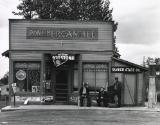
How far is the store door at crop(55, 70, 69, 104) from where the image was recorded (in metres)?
30.9

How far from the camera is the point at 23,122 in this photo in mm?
19516

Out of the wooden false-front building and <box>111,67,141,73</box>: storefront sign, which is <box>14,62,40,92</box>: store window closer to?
the wooden false-front building

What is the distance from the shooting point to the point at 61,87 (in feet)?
102

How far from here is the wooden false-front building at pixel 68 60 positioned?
3003 cm

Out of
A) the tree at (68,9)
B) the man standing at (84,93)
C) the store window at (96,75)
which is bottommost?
the man standing at (84,93)

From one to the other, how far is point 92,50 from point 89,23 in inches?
71.0

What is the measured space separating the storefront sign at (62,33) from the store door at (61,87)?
2.37 metres

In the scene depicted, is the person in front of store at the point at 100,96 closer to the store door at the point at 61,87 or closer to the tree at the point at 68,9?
the store door at the point at 61,87

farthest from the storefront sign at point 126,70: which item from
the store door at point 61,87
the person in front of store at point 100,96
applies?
the store door at point 61,87

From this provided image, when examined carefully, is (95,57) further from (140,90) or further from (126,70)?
(140,90)

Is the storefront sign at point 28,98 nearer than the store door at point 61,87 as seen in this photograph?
Yes

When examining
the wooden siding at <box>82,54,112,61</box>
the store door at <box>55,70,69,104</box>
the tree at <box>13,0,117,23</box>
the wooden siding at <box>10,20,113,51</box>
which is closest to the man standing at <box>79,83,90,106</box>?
the wooden siding at <box>82,54,112,61</box>

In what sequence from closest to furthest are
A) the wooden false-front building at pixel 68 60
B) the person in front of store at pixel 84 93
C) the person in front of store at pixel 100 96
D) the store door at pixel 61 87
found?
the person in front of store at pixel 84 93
the person in front of store at pixel 100 96
the wooden false-front building at pixel 68 60
the store door at pixel 61 87

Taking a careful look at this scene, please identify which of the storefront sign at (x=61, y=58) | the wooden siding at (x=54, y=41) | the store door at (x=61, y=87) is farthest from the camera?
the store door at (x=61, y=87)
